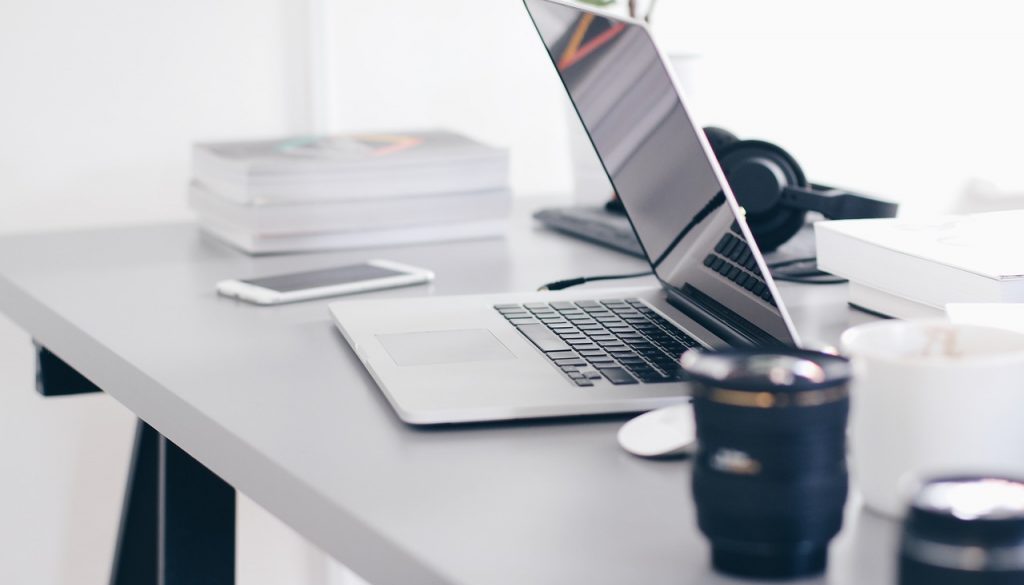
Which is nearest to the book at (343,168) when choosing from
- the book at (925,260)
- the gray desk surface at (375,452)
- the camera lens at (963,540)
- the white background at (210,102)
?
the gray desk surface at (375,452)

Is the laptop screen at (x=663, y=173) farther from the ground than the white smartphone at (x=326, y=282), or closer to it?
farther from the ground

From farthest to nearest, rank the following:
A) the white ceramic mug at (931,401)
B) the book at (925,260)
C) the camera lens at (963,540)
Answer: the book at (925,260), the white ceramic mug at (931,401), the camera lens at (963,540)

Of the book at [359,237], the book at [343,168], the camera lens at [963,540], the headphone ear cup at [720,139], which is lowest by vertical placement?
the book at [359,237]

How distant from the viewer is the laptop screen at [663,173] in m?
0.72

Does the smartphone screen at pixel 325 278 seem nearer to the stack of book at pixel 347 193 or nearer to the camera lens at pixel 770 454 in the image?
the stack of book at pixel 347 193

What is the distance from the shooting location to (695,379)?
452mm

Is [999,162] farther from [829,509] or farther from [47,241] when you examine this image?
[829,509]

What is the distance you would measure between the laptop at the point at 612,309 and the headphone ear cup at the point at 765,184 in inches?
7.3

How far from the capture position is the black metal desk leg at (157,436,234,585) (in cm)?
120

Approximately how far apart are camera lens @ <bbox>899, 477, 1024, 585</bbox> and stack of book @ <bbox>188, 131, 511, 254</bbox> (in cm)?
99

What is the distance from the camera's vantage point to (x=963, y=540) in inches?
13.8

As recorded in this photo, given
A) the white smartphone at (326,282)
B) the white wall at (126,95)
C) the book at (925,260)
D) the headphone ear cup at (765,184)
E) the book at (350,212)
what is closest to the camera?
the book at (925,260)

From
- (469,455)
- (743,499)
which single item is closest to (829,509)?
(743,499)

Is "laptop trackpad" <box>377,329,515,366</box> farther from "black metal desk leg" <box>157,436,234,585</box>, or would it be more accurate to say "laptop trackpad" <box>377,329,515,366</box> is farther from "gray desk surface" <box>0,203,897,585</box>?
"black metal desk leg" <box>157,436,234,585</box>
